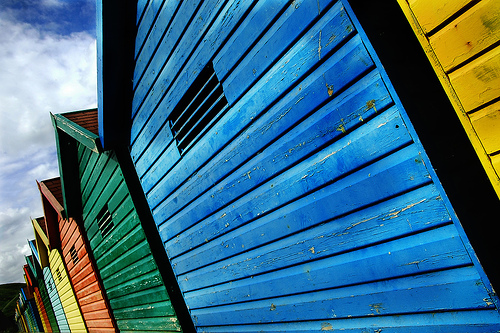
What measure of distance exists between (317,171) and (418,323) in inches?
42.7

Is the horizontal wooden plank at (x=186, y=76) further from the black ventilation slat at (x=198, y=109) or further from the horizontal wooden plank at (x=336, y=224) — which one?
the horizontal wooden plank at (x=336, y=224)

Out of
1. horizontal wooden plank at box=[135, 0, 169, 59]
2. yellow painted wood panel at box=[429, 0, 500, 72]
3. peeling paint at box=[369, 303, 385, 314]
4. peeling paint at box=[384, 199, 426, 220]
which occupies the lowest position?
peeling paint at box=[369, 303, 385, 314]

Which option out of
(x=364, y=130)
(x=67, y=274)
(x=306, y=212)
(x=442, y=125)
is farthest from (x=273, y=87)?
(x=67, y=274)

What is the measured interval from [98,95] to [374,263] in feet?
13.6

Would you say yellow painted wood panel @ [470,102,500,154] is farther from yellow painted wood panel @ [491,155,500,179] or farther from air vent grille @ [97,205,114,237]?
air vent grille @ [97,205,114,237]

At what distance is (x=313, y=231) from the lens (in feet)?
7.34

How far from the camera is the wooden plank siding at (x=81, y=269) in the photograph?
7238mm

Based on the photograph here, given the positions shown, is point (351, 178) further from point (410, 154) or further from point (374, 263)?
→ point (374, 263)

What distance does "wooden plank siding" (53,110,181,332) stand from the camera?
4.73 m

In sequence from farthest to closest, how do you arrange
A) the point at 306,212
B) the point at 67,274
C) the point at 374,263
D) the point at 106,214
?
1. the point at 67,274
2. the point at 106,214
3. the point at 306,212
4. the point at 374,263

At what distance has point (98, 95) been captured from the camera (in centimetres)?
430

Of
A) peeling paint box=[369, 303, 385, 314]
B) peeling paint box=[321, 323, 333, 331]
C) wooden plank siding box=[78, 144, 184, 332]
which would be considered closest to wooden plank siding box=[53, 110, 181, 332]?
wooden plank siding box=[78, 144, 184, 332]

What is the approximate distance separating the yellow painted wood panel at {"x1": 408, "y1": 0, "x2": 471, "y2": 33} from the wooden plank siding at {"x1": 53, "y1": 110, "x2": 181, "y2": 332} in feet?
14.2

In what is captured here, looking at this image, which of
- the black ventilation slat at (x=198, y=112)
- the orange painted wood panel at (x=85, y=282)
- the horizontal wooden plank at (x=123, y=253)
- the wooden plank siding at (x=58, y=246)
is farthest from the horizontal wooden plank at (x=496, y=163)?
the wooden plank siding at (x=58, y=246)
